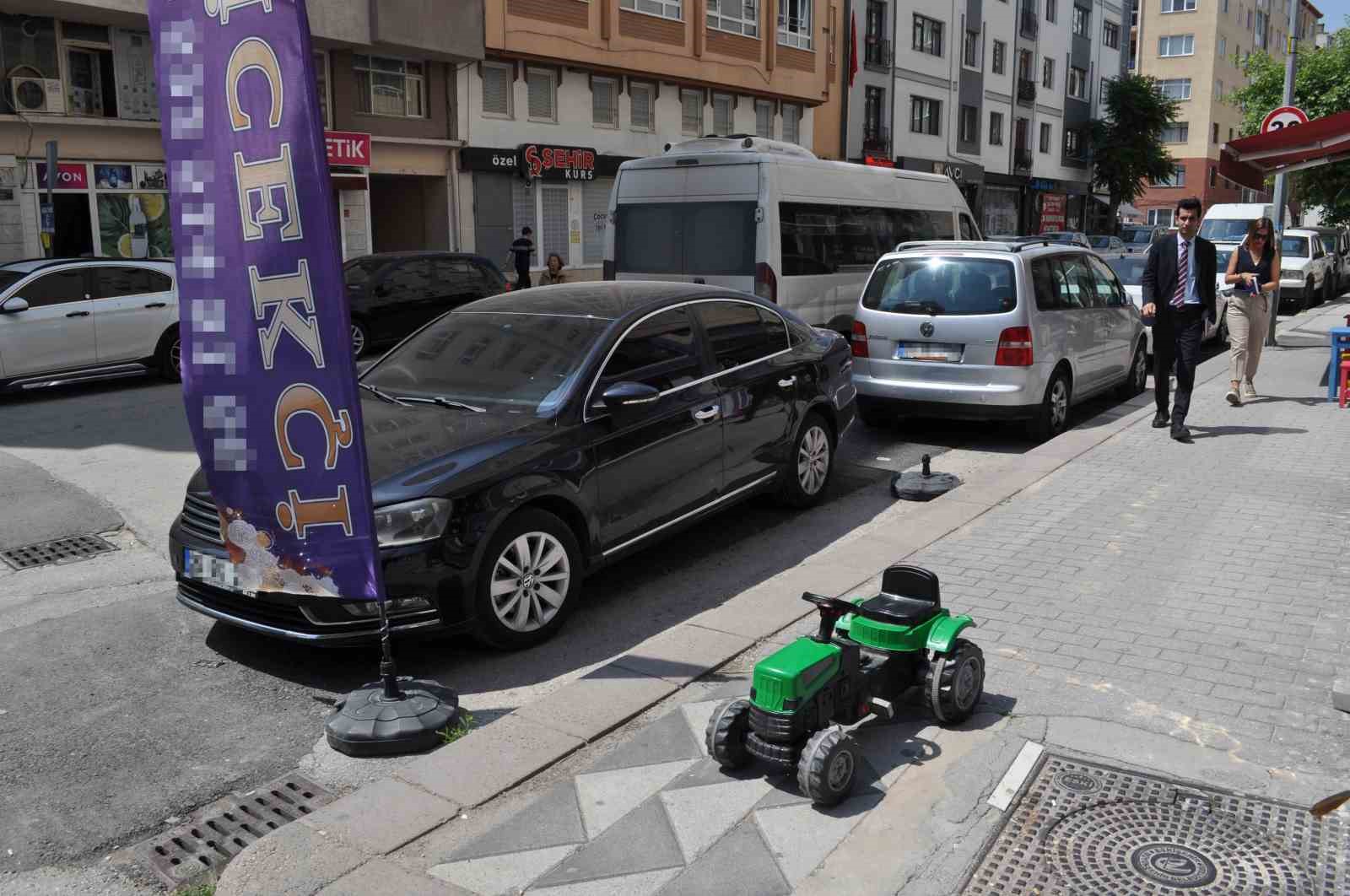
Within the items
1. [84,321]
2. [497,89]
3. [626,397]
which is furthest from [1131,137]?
[626,397]

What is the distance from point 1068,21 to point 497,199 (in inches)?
1430

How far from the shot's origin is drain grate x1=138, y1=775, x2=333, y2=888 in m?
3.75

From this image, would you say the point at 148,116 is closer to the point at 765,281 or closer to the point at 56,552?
the point at 765,281

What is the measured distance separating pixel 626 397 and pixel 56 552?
391 cm

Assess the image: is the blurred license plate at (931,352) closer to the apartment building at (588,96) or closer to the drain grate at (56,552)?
the drain grate at (56,552)

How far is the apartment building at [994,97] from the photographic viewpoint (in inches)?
1551

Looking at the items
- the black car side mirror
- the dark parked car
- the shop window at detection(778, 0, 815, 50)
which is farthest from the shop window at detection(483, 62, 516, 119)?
the black car side mirror

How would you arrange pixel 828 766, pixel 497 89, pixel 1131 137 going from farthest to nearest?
pixel 1131 137, pixel 497 89, pixel 828 766

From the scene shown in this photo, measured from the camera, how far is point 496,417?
5805 mm

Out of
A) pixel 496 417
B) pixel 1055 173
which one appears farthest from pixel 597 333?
pixel 1055 173

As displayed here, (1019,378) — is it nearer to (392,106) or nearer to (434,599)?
(434,599)

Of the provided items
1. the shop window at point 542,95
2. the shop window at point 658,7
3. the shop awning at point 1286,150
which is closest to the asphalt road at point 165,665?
the shop awning at point 1286,150

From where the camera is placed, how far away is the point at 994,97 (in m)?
46.8

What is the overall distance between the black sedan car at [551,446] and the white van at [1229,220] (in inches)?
928
